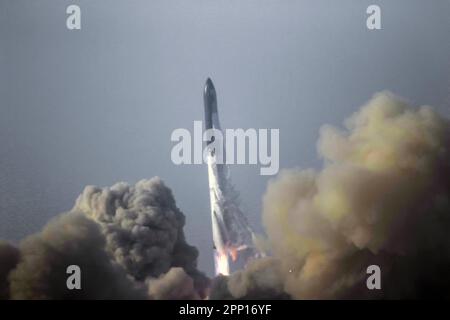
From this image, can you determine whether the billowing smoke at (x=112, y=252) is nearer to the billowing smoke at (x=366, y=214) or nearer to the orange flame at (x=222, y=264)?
the orange flame at (x=222, y=264)

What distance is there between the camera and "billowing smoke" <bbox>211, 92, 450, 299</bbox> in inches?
294

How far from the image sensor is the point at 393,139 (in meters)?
8.14

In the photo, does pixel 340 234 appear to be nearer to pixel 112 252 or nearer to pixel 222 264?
pixel 222 264

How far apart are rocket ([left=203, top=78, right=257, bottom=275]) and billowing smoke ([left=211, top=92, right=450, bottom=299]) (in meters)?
1.77

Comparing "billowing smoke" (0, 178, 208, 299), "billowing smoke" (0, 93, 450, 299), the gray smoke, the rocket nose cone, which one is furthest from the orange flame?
the gray smoke

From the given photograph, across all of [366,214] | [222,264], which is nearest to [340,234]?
[366,214]

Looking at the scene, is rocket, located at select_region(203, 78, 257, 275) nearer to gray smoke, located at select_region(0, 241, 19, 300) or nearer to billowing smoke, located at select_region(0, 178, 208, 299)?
billowing smoke, located at select_region(0, 178, 208, 299)

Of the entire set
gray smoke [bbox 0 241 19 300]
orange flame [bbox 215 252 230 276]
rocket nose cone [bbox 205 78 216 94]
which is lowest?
orange flame [bbox 215 252 230 276]

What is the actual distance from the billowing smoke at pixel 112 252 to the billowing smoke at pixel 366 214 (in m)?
1.71

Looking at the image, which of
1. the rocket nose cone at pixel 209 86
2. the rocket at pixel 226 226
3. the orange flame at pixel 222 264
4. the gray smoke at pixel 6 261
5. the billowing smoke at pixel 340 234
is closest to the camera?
the billowing smoke at pixel 340 234

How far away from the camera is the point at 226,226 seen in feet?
35.9

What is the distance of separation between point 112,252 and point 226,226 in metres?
2.55

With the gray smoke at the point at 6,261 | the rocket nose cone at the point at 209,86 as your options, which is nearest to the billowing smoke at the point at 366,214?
the rocket nose cone at the point at 209,86

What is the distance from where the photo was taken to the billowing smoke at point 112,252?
24.8 feet
